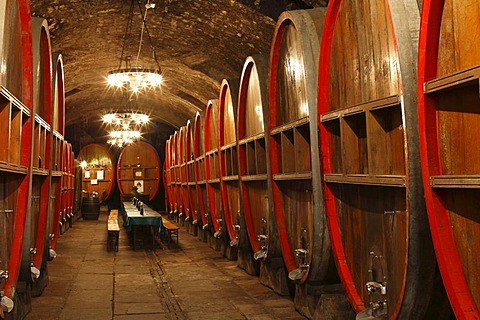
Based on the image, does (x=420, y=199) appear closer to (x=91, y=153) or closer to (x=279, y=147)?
(x=279, y=147)

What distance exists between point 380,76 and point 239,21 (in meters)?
5.30

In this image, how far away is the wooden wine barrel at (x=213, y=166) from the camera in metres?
7.81

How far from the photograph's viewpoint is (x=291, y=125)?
4008 millimetres

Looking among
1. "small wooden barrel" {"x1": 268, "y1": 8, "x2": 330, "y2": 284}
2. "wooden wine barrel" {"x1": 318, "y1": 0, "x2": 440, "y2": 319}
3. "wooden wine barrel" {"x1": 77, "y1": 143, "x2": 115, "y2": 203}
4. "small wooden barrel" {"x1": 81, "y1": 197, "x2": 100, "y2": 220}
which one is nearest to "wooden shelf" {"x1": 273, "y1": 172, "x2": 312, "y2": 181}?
"small wooden barrel" {"x1": 268, "y1": 8, "x2": 330, "y2": 284}

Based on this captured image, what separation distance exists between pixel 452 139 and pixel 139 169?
18.7m

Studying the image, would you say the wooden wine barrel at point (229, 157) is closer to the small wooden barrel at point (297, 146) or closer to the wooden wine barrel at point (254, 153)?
the wooden wine barrel at point (254, 153)

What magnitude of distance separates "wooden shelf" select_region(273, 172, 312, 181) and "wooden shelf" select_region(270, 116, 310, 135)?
33 centimetres

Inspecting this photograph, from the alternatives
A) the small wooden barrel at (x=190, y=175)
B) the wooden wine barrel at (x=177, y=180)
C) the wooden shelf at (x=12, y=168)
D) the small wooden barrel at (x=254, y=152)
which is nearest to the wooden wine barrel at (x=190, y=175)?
the small wooden barrel at (x=190, y=175)

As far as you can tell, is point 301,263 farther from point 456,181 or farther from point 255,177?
point 456,181

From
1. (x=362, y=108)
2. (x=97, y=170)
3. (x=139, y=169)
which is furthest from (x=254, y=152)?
(x=97, y=170)

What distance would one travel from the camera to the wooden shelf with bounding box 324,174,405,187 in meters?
2.38

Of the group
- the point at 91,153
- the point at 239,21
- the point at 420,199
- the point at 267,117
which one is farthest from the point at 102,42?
the point at 91,153

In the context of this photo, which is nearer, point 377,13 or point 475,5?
point 475,5

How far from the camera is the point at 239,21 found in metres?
7.68
